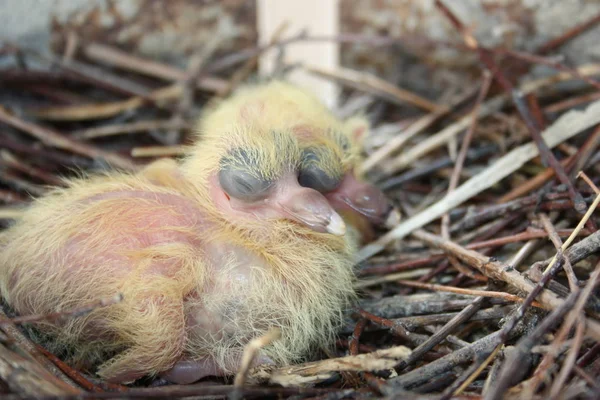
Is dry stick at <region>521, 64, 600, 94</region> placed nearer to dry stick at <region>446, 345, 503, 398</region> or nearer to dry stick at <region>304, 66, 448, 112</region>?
dry stick at <region>304, 66, 448, 112</region>

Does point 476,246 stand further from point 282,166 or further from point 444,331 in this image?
point 282,166

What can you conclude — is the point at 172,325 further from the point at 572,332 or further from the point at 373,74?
the point at 373,74

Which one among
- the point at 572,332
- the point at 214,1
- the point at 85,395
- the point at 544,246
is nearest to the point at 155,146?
the point at 214,1

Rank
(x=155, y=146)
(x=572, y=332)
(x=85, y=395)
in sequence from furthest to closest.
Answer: (x=155, y=146), (x=572, y=332), (x=85, y=395)

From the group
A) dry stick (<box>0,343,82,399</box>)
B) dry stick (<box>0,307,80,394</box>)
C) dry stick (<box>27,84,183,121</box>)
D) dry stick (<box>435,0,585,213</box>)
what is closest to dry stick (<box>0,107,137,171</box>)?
dry stick (<box>27,84,183,121</box>)

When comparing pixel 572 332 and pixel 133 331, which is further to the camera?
pixel 133 331
